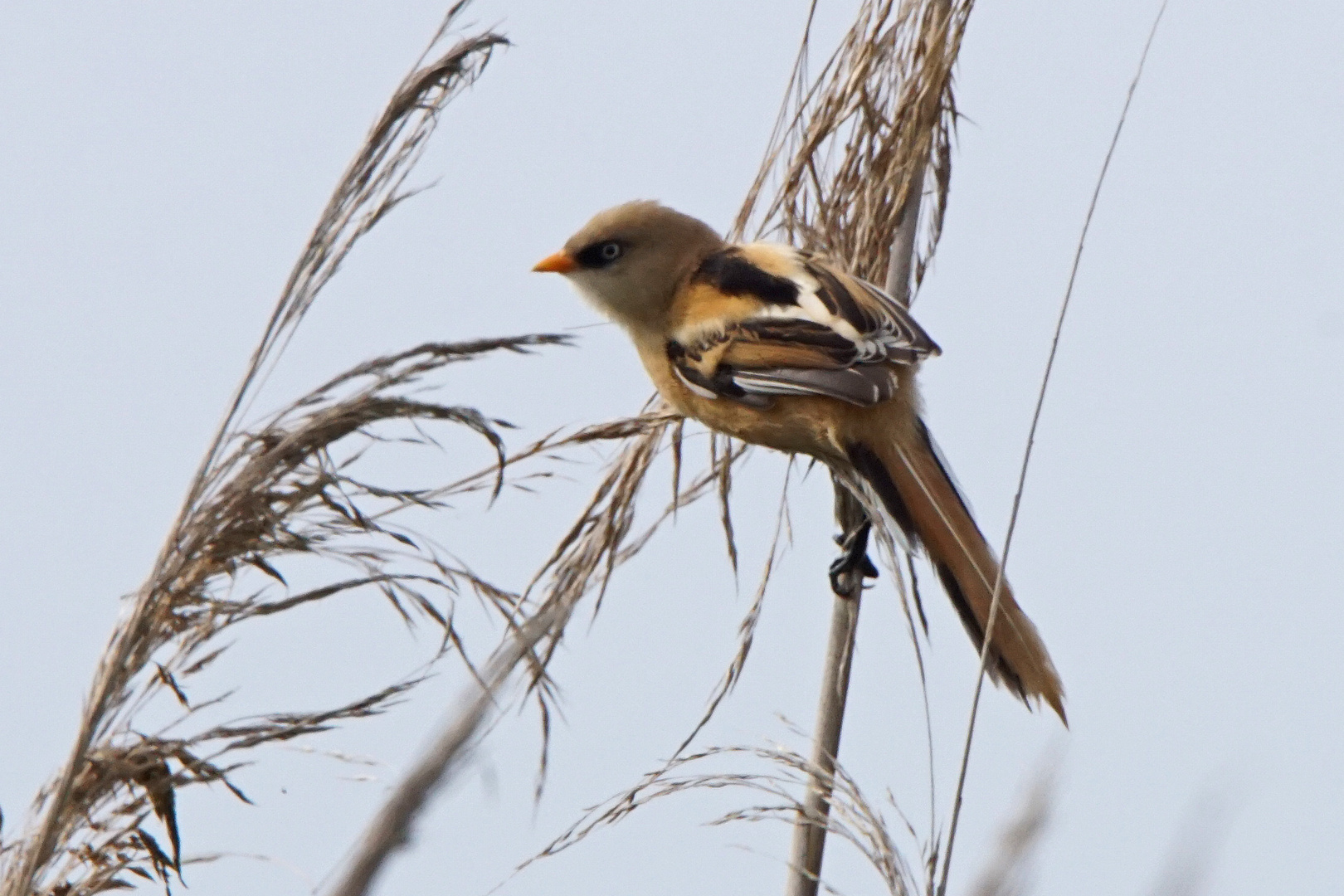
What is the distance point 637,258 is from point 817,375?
82cm

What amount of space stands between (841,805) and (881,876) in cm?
16

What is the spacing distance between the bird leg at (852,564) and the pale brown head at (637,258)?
990 mm

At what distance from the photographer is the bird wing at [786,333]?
3.10 m

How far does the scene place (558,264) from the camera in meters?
3.88

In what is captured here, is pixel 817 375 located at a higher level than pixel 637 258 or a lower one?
lower

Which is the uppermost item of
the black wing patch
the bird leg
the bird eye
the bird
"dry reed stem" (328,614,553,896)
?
the bird eye

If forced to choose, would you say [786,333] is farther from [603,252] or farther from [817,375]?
[603,252]

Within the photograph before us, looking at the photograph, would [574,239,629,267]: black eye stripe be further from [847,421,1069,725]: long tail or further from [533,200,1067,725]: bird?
[847,421,1069,725]: long tail

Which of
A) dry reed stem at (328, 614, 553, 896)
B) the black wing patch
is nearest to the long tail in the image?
the black wing patch

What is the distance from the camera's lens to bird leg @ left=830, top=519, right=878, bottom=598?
8.93ft

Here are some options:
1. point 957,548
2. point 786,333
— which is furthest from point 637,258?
point 957,548

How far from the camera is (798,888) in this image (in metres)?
2.20

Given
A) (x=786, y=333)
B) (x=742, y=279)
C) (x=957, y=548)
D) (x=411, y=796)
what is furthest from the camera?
(x=742, y=279)

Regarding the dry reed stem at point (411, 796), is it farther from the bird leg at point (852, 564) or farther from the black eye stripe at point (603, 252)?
the black eye stripe at point (603, 252)
